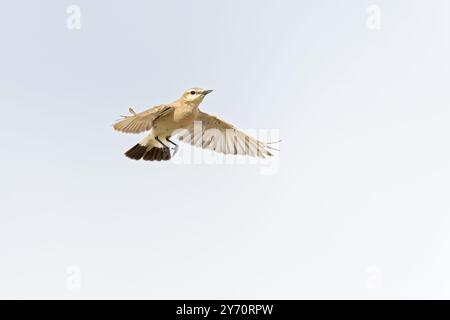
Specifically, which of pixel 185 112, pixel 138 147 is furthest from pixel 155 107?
pixel 138 147

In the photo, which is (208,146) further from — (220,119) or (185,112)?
(185,112)

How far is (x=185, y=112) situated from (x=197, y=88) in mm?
409

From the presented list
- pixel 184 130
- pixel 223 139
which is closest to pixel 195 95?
pixel 184 130

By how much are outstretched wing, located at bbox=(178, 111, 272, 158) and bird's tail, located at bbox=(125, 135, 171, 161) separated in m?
0.65

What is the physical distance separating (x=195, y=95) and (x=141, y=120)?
87 cm

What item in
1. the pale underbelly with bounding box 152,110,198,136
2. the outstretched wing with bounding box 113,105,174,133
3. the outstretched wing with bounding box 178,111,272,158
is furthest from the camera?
the outstretched wing with bounding box 178,111,272,158

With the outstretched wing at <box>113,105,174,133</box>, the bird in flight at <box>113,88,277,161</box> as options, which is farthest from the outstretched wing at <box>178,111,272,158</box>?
the outstretched wing at <box>113,105,174,133</box>

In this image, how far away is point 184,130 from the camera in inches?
390

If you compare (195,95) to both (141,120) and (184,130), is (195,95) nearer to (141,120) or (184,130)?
(141,120)

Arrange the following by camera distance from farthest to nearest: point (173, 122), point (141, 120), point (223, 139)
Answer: point (223, 139), point (173, 122), point (141, 120)

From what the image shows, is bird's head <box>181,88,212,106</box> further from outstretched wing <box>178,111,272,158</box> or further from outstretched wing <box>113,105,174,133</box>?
outstretched wing <box>178,111,272,158</box>

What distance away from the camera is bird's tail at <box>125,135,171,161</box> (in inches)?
375

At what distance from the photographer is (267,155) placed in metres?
10.1

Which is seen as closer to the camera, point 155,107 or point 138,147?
A: point 155,107
